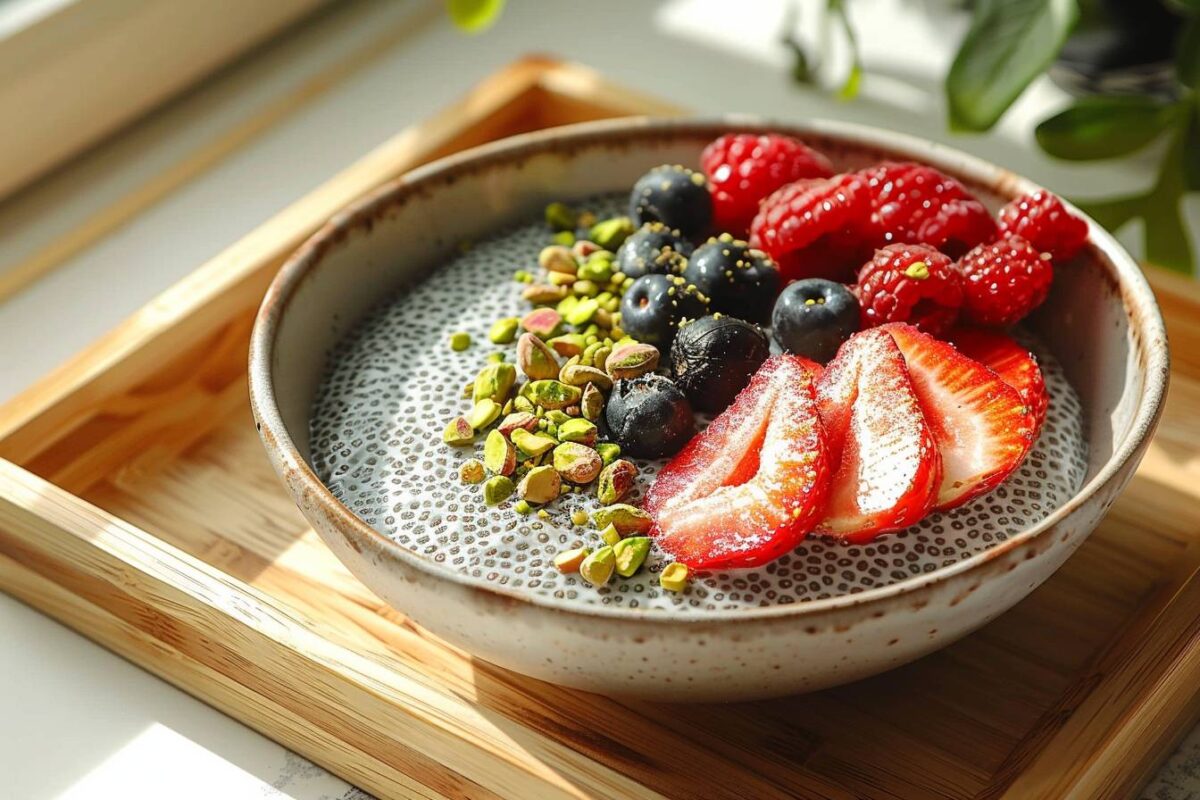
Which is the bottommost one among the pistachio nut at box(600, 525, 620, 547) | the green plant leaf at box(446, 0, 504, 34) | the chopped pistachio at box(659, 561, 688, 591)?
the chopped pistachio at box(659, 561, 688, 591)

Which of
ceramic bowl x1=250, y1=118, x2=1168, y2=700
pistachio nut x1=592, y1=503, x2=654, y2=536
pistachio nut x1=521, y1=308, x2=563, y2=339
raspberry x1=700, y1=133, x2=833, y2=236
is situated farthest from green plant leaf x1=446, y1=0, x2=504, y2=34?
pistachio nut x1=592, y1=503, x2=654, y2=536

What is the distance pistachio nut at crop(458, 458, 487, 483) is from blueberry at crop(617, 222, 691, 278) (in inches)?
8.9

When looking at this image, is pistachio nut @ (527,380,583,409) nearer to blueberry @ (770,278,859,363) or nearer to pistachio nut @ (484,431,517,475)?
pistachio nut @ (484,431,517,475)

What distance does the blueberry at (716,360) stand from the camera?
0.92 meters

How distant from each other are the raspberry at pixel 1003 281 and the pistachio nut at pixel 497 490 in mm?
366

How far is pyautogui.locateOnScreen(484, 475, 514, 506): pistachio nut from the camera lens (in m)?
0.87

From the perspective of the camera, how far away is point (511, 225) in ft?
3.93

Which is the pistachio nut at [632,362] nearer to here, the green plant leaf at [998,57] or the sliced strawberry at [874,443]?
the sliced strawberry at [874,443]

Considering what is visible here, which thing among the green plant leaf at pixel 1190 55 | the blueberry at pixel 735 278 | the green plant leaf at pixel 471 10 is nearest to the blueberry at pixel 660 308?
the blueberry at pixel 735 278

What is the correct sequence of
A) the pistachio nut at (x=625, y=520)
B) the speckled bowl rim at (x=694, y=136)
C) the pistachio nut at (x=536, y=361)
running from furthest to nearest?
Result: 1. the pistachio nut at (x=536, y=361)
2. the pistachio nut at (x=625, y=520)
3. the speckled bowl rim at (x=694, y=136)

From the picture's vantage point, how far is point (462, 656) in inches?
37.9

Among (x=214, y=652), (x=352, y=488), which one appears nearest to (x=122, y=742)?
(x=214, y=652)

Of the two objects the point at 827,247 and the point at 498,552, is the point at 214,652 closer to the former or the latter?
the point at 498,552

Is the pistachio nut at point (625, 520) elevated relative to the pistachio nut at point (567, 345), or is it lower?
lower
